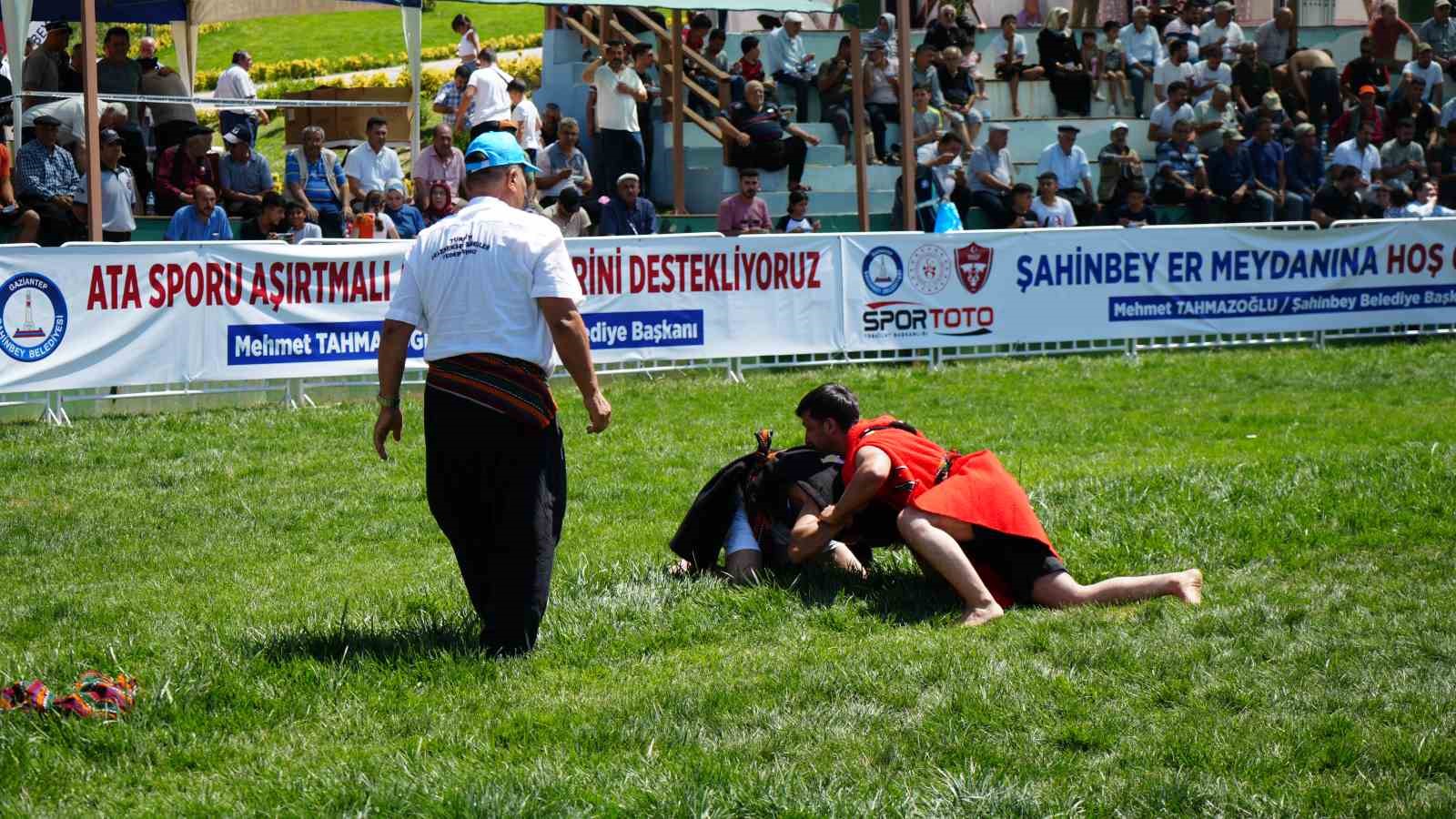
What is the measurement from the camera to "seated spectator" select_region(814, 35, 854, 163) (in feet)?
73.5

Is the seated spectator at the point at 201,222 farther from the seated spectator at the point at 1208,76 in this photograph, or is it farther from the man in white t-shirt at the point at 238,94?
the seated spectator at the point at 1208,76

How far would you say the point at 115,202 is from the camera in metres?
16.1

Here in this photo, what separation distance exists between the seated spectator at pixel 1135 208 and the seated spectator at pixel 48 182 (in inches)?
449

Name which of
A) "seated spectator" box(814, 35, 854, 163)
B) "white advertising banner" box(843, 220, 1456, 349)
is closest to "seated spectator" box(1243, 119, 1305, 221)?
Answer: "white advertising banner" box(843, 220, 1456, 349)

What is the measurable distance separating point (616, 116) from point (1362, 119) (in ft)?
38.2

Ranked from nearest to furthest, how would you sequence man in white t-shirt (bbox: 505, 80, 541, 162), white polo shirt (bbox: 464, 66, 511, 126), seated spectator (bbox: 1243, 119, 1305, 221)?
man in white t-shirt (bbox: 505, 80, 541, 162) → white polo shirt (bbox: 464, 66, 511, 126) → seated spectator (bbox: 1243, 119, 1305, 221)

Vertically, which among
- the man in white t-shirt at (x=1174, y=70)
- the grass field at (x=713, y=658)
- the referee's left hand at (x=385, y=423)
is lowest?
the grass field at (x=713, y=658)

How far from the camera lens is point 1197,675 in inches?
230

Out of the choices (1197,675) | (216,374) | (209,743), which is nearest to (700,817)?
(209,743)

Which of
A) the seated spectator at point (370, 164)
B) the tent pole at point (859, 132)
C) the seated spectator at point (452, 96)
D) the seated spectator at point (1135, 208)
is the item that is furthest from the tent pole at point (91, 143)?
the seated spectator at point (1135, 208)

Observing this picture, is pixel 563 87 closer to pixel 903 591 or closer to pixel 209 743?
pixel 903 591

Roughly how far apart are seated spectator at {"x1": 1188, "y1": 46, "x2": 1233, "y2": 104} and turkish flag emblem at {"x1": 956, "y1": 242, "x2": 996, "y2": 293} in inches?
352

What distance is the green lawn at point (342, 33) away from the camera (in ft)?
170

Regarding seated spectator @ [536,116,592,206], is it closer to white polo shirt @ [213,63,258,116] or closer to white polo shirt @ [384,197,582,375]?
white polo shirt @ [213,63,258,116]
